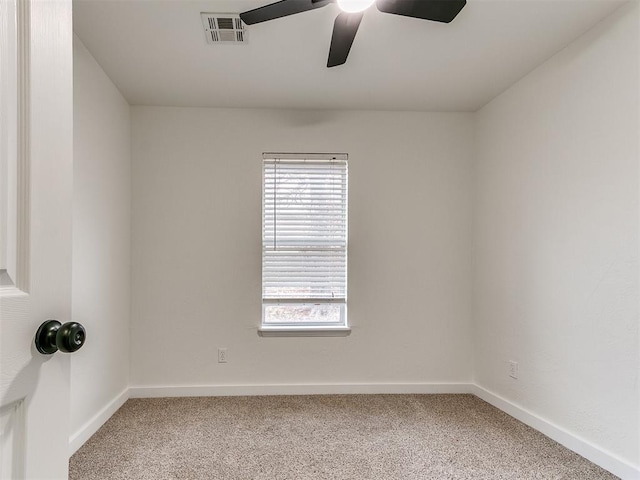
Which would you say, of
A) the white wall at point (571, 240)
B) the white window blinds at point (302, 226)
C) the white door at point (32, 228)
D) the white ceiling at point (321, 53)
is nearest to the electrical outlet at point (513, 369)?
the white wall at point (571, 240)

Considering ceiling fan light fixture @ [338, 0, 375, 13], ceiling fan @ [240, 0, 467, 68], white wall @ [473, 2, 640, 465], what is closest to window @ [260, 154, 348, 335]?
white wall @ [473, 2, 640, 465]

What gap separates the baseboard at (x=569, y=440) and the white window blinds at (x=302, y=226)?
1432 millimetres

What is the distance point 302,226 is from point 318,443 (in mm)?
1629

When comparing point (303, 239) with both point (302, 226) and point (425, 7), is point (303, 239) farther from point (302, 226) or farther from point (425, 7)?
point (425, 7)

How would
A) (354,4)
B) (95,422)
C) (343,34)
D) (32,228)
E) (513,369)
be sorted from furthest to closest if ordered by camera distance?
(513,369) < (95,422) < (343,34) < (354,4) < (32,228)

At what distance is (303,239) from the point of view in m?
3.10

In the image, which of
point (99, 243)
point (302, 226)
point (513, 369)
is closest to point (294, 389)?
point (302, 226)

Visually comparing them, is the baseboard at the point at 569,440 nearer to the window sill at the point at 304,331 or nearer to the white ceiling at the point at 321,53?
the window sill at the point at 304,331

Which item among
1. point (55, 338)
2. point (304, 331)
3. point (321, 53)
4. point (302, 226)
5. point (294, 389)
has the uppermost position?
point (321, 53)

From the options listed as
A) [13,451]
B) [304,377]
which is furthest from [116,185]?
[13,451]

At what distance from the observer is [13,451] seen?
64 centimetres

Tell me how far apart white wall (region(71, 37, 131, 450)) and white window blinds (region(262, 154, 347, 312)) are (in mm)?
1107

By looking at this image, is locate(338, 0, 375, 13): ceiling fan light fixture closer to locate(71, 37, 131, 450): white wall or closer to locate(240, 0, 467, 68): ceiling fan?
locate(240, 0, 467, 68): ceiling fan

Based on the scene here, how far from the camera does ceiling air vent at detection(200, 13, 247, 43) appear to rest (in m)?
1.87
